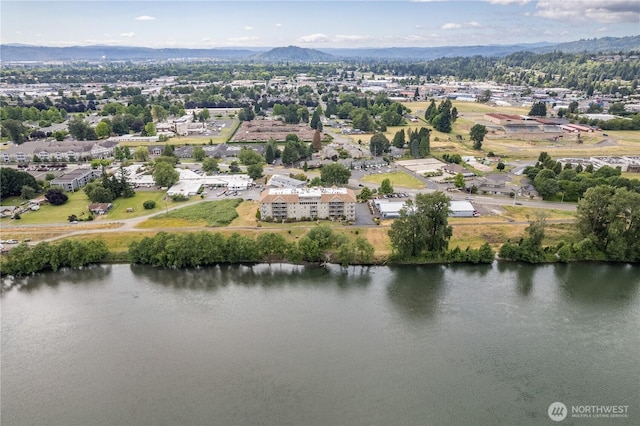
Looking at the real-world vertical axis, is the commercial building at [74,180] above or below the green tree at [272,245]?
above

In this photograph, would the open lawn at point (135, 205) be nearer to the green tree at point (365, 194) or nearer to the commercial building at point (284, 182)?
the commercial building at point (284, 182)

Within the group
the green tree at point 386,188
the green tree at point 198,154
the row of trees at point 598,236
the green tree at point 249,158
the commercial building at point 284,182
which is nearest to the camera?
the row of trees at point 598,236

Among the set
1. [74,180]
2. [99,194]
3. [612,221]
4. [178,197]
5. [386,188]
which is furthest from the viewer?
[74,180]

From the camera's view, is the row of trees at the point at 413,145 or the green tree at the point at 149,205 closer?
Answer: the green tree at the point at 149,205

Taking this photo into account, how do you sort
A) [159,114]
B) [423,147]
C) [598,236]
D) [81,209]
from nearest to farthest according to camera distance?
1. [598,236]
2. [81,209]
3. [423,147]
4. [159,114]

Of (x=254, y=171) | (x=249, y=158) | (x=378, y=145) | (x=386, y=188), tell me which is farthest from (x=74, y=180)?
(x=378, y=145)

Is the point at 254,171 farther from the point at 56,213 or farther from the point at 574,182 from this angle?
the point at 574,182

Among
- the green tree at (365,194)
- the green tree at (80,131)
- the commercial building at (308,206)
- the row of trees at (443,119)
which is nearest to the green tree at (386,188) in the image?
the green tree at (365,194)

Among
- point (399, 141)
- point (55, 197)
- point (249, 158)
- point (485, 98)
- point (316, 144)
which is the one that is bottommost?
point (55, 197)
